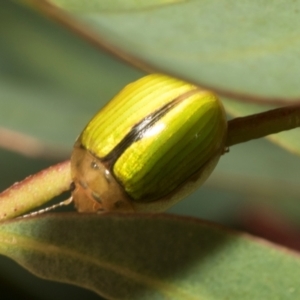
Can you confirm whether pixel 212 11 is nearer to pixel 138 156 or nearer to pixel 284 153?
pixel 138 156

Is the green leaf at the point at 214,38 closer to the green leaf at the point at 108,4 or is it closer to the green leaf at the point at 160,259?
the green leaf at the point at 108,4

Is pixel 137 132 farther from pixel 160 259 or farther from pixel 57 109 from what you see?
pixel 57 109

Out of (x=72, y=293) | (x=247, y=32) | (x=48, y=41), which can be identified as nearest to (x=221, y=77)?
(x=247, y=32)

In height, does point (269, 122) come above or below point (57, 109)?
above

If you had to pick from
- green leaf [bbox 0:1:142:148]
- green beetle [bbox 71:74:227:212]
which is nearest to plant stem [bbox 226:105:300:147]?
green beetle [bbox 71:74:227:212]

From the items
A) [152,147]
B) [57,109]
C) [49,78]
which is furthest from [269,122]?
[49,78]

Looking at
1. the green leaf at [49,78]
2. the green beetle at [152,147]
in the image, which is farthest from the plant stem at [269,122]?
the green leaf at [49,78]

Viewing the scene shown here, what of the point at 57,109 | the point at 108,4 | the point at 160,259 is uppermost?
the point at 108,4
